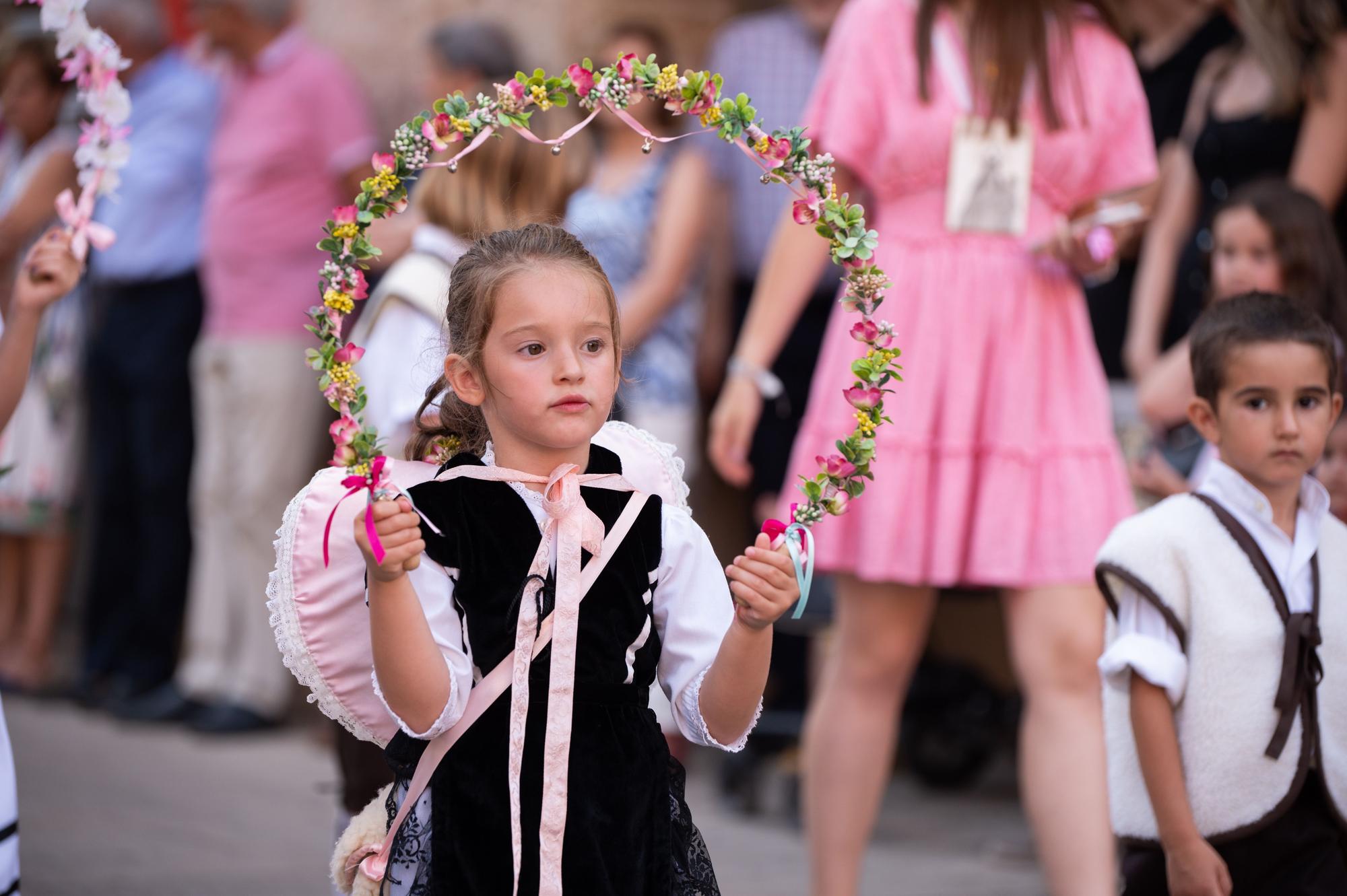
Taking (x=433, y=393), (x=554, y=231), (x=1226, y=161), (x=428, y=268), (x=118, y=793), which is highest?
(x=1226, y=161)

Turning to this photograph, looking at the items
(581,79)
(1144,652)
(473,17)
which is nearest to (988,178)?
(1144,652)

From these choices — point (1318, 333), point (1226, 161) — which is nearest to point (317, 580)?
point (1318, 333)

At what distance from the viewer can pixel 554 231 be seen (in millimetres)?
2508

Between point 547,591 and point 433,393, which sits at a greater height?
point 433,393

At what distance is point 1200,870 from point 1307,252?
4.66 feet

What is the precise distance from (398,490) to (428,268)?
58.7 inches

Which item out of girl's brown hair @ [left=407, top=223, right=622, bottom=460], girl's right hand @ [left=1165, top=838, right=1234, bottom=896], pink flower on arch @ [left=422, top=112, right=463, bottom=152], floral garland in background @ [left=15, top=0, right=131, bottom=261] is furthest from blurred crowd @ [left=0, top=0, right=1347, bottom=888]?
pink flower on arch @ [left=422, top=112, right=463, bottom=152]

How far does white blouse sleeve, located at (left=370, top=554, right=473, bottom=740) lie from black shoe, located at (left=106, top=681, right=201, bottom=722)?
4268 mm

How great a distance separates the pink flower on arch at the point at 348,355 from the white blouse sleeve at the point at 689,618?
528 millimetres

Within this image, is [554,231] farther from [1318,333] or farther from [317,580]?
[1318,333]

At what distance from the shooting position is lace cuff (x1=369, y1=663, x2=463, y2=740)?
2.32 m

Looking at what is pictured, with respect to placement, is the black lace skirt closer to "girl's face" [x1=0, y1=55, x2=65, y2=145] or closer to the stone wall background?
the stone wall background

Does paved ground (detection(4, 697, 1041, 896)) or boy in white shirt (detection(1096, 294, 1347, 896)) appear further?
paved ground (detection(4, 697, 1041, 896))

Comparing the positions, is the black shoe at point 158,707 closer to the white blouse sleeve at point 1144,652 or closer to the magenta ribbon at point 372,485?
the white blouse sleeve at point 1144,652
